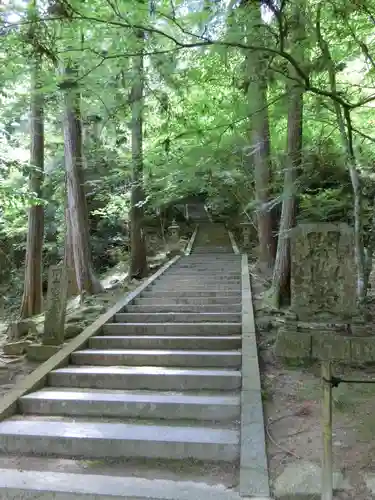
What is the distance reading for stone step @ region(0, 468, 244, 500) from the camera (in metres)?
3.31

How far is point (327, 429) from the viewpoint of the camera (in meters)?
2.80

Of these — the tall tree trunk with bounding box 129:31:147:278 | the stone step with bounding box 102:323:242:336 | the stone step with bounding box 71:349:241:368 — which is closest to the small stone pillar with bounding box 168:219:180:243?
the tall tree trunk with bounding box 129:31:147:278

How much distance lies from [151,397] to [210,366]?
1.20 metres

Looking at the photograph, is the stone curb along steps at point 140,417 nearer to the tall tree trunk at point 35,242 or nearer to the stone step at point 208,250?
the tall tree trunk at point 35,242

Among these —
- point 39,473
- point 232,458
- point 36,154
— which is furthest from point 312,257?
point 36,154

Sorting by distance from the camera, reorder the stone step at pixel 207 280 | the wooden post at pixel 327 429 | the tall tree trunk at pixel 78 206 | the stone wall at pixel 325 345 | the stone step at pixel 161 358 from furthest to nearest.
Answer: the tall tree trunk at pixel 78 206 → the stone step at pixel 207 280 → the stone step at pixel 161 358 → the stone wall at pixel 325 345 → the wooden post at pixel 327 429

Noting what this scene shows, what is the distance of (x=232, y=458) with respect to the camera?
3852 mm

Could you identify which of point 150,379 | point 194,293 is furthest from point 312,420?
point 194,293

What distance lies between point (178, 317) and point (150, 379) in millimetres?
2507

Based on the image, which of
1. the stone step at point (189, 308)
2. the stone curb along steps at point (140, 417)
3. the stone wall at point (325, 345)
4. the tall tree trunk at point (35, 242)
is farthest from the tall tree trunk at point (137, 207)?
the stone wall at point (325, 345)

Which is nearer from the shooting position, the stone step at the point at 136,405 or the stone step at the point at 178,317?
the stone step at the point at 136,405

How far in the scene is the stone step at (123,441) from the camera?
393 centimetres

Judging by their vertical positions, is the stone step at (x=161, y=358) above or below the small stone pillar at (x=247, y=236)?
below

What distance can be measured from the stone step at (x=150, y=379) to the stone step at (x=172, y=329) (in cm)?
147
